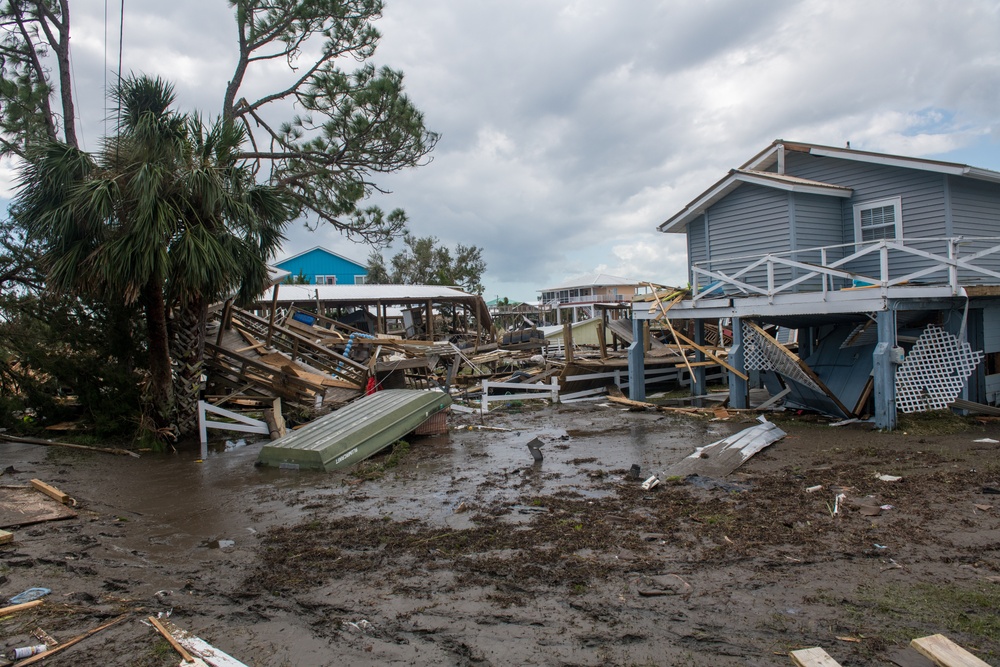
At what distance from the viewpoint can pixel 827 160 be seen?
611 inches

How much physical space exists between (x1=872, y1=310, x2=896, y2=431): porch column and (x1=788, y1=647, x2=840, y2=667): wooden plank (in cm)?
872

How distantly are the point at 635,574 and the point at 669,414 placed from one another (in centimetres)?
966

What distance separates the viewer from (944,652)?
363 centimetres

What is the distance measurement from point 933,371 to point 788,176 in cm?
622

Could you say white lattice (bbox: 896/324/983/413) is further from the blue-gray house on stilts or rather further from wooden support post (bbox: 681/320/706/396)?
wooden support post (bbox: 681/320/706/396)

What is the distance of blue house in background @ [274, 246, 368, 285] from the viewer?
1834 inches

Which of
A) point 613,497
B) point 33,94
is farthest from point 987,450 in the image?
point 33,94

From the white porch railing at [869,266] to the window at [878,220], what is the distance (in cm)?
41

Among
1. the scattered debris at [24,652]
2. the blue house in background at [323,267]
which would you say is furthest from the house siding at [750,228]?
the blue house in background at [323,267]

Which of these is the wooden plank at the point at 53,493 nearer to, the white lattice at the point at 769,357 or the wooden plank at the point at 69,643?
the wooden plank at the point at 69,643

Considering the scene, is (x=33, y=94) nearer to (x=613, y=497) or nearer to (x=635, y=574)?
(x=613, y=497)

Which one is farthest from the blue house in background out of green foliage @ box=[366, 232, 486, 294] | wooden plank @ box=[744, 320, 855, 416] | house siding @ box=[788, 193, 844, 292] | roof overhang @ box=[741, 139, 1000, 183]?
wooden plank @ box=[744, 320, 855, 416]

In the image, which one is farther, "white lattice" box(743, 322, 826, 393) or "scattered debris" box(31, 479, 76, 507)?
"white lattice" box(743, 322, 826, 393)

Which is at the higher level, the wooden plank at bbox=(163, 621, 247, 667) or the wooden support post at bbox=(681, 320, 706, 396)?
the wooden support post at bbox=(681, 320, 706, 396)
